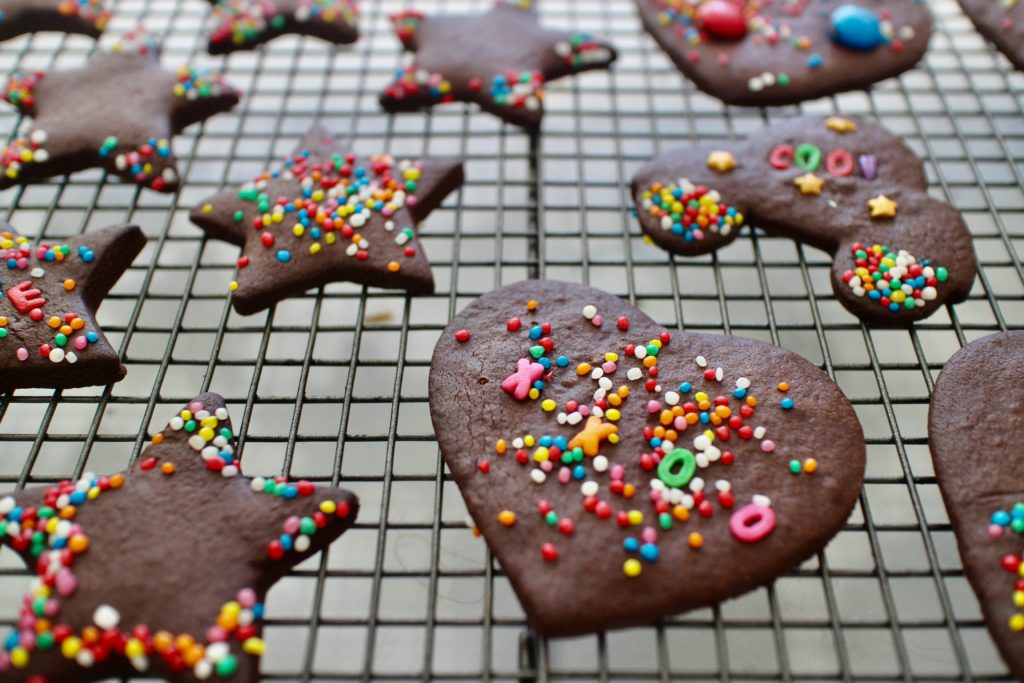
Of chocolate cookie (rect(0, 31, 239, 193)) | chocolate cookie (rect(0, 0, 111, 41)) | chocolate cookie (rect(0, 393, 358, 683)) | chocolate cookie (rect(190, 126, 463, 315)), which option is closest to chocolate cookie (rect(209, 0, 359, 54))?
chocolate cookie (rect(0, 31, 239, 193))

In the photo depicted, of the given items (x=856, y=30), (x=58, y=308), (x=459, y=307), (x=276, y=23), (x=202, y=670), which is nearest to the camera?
(x=202, y=670)

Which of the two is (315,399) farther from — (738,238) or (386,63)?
(386,63)

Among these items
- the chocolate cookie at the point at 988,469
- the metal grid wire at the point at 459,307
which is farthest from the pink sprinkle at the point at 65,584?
the chocolate cookie at the point at 988,469

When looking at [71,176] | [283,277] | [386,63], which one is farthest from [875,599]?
[71,176]

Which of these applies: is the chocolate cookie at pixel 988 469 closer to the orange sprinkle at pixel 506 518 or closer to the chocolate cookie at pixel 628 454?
the chocolate cookie at pixel 628 454

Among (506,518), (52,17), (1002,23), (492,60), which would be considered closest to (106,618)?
(506,518)

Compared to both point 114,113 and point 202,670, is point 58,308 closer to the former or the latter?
point 114,113

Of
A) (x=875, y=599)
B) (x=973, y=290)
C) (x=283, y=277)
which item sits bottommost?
(x=875, y=599)
